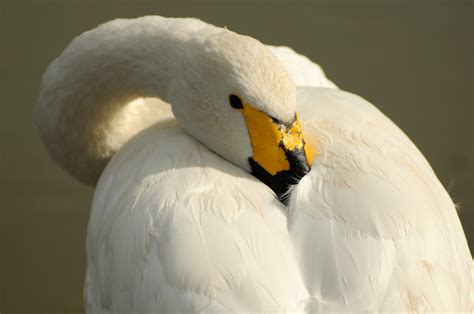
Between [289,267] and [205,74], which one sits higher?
[205,74]

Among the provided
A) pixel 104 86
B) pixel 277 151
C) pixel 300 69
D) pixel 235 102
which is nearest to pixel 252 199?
pixel 277 151

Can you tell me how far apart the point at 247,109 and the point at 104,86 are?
687 mm

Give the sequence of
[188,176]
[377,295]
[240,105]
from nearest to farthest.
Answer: [377,295] < [188,176] < [240,105]

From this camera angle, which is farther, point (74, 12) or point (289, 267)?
point (74, 12)

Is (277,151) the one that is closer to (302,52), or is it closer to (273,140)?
(273,140)

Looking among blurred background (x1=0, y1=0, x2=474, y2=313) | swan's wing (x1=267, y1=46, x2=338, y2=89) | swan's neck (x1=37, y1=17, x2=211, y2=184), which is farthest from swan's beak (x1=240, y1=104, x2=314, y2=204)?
blurred background (x1=0, y1=0, x2=474, y2=313)

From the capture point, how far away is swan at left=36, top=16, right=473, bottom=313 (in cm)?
179

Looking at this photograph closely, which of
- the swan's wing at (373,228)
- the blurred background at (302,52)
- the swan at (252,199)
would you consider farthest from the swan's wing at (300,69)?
the blurred background at (302,52)

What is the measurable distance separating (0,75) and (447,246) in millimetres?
2985

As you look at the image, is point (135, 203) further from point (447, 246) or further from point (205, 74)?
point (447, 246)

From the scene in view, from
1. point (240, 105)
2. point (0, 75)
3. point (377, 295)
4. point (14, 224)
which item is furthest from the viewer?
point (0, 75)

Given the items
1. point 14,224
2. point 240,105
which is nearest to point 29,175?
point 14,224

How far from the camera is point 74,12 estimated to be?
462 centimetres

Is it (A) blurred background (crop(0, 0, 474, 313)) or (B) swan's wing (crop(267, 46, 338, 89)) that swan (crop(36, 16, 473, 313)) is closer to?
(B) swan's wing (crop(267, 46, 338, 89))
